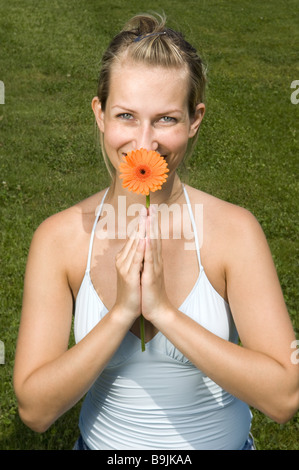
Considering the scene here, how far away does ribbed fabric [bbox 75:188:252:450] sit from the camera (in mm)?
2564

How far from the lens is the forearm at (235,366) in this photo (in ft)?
7.56

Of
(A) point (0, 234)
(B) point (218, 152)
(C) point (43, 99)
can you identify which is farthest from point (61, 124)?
(A) point (0, 234)

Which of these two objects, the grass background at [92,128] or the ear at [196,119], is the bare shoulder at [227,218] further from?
the grass background at [92,128]

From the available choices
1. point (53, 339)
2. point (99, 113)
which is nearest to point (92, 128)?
point (99, 113)

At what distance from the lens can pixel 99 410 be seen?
2.69 m

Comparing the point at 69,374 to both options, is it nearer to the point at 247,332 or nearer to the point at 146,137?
the point at 247,332

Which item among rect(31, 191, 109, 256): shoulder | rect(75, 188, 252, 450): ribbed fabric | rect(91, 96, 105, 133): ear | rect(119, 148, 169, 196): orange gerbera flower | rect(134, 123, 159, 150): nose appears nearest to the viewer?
rect(119, 148, 169, 196): orange gerbera flower

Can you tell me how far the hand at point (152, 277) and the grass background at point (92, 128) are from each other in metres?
1.63

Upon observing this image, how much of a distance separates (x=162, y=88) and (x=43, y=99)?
985 centimetres

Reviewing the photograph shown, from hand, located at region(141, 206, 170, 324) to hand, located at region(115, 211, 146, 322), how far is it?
0.06ft

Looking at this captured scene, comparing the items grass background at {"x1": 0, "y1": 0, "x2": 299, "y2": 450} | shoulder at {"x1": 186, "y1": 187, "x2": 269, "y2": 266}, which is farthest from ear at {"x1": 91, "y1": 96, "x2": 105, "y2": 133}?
grass background at {"x1": 0, "y1": 0, "x2": 299, "y2": 450}

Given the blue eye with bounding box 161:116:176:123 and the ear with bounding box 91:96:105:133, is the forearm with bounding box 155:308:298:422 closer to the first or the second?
the blue eye with bounding box 161:116:176:123

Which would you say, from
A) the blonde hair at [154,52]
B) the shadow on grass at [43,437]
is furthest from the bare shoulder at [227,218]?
the shadow on grass at [43,437]

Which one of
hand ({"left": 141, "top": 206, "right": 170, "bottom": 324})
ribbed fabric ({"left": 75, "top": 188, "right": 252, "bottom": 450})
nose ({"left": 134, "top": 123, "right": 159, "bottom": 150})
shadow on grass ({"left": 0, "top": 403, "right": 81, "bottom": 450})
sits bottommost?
shadow on grass ({"left": 0, "top": 403, "right": 81, "bottom": 450})
